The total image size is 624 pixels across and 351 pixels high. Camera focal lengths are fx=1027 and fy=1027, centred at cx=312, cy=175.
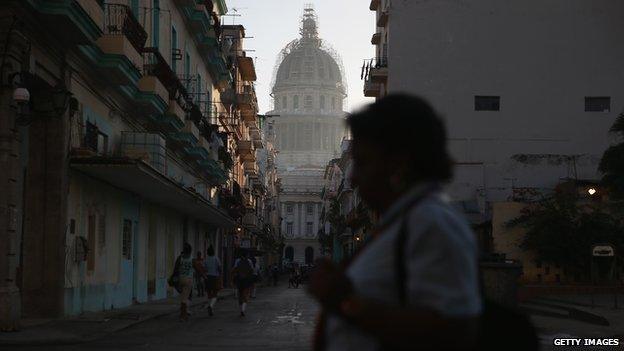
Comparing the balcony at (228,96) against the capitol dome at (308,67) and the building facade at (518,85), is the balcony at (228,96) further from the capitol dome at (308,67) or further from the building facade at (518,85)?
the capitol dome at (308,67)

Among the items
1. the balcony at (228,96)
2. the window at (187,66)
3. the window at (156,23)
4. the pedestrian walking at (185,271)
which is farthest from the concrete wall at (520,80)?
the pedestrian walking at (185,271)

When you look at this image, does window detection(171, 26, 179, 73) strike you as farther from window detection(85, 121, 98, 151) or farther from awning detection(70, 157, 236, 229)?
window detection(85, 121, 98, 151)

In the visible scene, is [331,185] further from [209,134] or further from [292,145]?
[209,134]

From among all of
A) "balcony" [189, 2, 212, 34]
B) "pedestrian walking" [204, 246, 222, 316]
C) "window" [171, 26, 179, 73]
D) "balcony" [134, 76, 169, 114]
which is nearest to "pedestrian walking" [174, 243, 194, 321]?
"pedestrian walking" [204, 246, 222, 316]

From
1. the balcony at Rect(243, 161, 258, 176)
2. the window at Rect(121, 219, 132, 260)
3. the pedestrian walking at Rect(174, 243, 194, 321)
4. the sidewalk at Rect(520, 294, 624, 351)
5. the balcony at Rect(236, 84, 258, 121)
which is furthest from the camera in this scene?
the balcony at Rect(243, 161, 258, 176)

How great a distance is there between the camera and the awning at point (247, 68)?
2403 inches

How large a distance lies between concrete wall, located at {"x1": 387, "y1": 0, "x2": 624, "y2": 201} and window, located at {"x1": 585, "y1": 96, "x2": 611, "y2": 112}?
20 centimetres

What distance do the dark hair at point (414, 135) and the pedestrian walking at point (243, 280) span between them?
65.4 ft

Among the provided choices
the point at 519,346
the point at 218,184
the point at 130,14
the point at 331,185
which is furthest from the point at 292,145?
the point at 519,346

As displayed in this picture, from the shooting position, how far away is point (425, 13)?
4250cm

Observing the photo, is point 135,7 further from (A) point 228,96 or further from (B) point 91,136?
(A) point 228,96

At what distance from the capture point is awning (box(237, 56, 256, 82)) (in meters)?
61.0

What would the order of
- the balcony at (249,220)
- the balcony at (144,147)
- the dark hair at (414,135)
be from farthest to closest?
the balcony at (249,220) < the balcony at (144,147) < the dark hair at (414,135)

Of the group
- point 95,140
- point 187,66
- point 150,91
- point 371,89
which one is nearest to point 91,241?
point 95,140
